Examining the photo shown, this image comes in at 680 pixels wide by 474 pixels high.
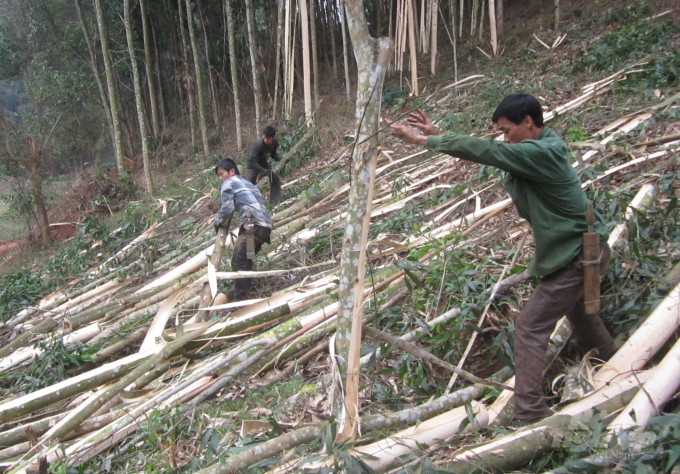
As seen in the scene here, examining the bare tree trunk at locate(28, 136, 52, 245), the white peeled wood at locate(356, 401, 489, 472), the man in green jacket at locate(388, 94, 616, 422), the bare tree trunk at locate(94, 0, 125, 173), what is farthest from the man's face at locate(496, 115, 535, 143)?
the bare tree trunk at locate(94, 0, 125, 173)

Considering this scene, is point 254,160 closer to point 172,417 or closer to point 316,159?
point 316,159

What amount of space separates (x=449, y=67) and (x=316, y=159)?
359 centimetres

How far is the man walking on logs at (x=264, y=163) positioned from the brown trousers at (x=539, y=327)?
549 cm

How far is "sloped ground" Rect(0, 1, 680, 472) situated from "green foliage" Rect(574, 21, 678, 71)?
1.46m

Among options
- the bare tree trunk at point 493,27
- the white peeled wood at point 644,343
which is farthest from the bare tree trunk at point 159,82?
the white peeled wood at point 644,343

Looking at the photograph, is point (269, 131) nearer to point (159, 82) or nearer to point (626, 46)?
point (626, 46)

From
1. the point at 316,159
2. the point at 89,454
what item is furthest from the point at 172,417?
the point at 316,159

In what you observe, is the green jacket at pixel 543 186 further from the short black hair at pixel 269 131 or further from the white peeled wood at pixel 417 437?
the short black hair at pixel 269 131

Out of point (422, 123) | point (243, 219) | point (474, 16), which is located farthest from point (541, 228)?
point (474, 16)

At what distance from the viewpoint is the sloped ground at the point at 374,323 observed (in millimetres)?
2766

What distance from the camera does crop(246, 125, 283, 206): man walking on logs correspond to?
7281 millimetres

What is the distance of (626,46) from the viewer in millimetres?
7016

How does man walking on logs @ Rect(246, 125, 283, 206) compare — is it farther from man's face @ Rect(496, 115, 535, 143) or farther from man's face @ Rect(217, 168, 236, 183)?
man's face @ Rect(496, 115, 535, 143)

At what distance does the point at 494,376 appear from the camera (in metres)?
2.70
